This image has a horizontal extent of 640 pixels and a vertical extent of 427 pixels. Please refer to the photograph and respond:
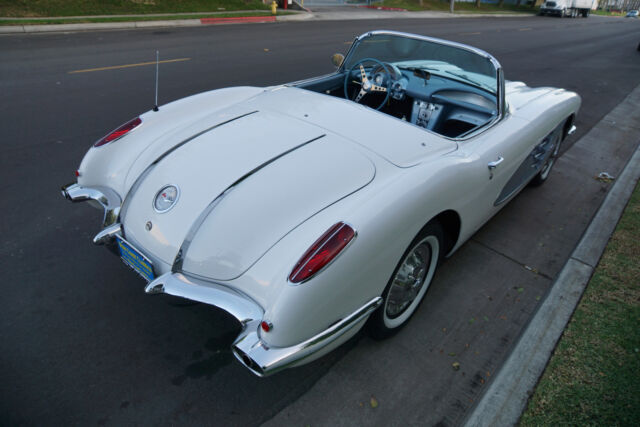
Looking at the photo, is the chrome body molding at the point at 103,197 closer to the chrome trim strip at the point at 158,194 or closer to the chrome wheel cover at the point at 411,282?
the chrome trim strip at the point at 158,194

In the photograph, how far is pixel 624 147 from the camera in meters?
5.84

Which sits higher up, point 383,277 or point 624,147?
point 383,277

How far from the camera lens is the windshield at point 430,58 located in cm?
332

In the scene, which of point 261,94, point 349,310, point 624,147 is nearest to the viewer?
point 349,310

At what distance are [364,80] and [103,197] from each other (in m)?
2.21

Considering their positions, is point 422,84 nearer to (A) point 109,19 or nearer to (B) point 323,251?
(B) point 323,251

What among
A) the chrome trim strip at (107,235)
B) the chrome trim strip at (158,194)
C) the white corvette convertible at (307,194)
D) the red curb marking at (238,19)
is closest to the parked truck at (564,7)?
the red curb marking at (238,19)

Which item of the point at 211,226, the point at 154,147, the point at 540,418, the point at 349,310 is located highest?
the point at 154,147

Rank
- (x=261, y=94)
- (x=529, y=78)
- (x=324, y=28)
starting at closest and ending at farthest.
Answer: (x=261, y=94) → (x=529, y=78) → (x=324, y=28)

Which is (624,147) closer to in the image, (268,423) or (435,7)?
(268,423)

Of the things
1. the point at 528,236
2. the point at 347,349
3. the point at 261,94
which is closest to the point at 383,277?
the point at 347,349

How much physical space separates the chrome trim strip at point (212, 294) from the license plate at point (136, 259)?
0.14 m

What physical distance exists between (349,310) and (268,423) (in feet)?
2.27

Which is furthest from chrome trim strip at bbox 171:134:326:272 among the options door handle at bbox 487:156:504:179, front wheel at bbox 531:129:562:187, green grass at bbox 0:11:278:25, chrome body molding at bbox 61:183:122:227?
green grass at bbox 0:11:278:25
